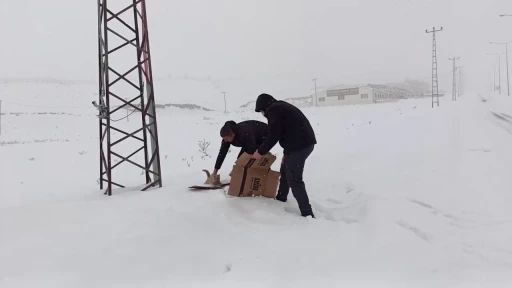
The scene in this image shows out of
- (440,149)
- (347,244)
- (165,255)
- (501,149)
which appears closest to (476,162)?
(440,149)

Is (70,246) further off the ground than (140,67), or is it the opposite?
(140,67)

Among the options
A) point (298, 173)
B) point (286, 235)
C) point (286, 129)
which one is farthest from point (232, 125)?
point (286, 235)

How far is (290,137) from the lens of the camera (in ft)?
14.0

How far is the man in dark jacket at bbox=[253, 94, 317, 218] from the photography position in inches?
167

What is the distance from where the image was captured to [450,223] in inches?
169

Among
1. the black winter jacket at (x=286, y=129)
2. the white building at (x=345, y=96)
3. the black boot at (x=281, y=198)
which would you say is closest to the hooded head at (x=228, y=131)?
the black winter jacket at (x=286, y=129)

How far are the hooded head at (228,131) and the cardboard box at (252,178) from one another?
0.40 meters

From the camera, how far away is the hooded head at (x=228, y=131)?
4785 mm

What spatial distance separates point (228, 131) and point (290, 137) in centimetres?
97

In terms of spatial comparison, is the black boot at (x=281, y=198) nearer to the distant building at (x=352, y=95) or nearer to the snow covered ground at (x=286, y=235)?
the snow covered ground at (x=286, y=235)

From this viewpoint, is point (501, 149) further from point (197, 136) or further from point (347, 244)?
point (197, 136)

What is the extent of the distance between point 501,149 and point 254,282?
8.63 m

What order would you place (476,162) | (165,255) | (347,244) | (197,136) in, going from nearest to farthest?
(165,255) < (347,244) < (476,162) < (197,136)

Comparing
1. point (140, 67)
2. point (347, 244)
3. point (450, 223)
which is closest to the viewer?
point (347, 244)
